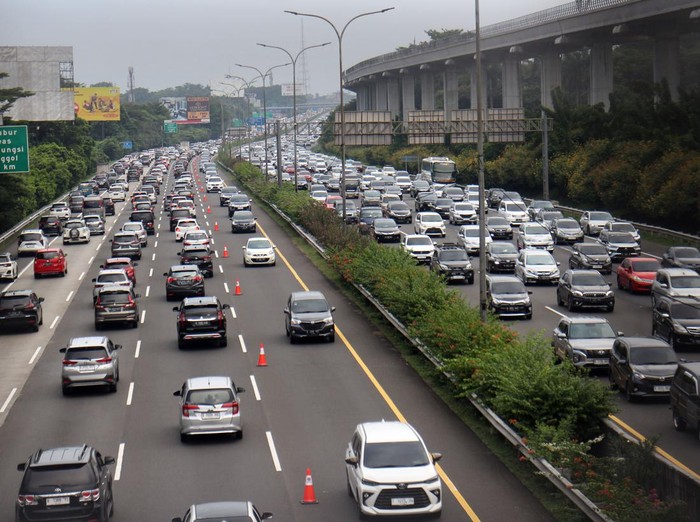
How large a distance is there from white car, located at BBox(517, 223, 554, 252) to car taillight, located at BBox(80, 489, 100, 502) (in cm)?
4501

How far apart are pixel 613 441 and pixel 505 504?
2653 mm

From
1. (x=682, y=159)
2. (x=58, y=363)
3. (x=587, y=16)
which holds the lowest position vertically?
(x=58, y=363)

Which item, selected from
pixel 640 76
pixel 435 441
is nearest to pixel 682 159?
pixel 435 441

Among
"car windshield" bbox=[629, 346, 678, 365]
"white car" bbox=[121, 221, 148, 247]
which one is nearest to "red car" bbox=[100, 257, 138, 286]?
"white car" bbox=[121, 221, 148, 247]

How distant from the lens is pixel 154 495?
76.2 feet

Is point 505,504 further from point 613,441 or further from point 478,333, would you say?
point 478,333

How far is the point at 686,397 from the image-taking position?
87.8ft

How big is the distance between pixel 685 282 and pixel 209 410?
21823 mm

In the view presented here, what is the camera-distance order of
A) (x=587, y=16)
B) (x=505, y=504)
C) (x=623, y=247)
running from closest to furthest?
1. (x=505, y=504)
2. (x=623, y=247)
3. (x=587, y=16)

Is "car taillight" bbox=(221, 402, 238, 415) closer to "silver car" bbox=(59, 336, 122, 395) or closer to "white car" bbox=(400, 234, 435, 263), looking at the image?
"silver car" bbox=(59, 336, 122, 395)

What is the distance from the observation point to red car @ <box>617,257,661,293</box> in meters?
49.5

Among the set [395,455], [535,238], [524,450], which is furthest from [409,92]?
[395,455]

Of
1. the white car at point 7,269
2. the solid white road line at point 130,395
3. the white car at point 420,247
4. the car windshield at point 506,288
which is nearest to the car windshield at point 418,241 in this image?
the white car at point 420,247

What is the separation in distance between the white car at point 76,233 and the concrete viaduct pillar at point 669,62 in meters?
40.8
